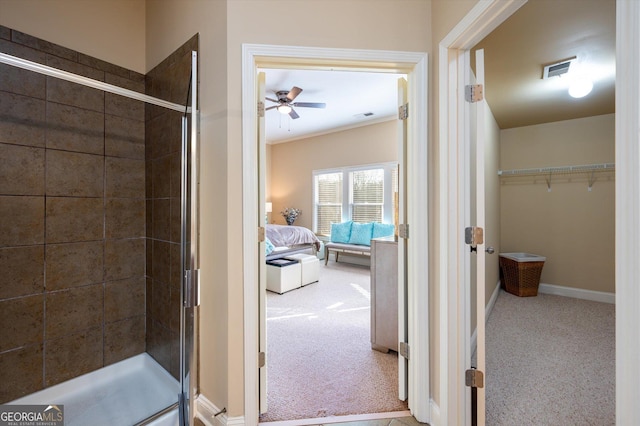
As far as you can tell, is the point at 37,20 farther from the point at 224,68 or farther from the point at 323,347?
the point at 323,347

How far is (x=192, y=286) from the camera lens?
1.29 metres

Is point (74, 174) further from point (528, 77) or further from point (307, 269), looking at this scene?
point (528, 77)

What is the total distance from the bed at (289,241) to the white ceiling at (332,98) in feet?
7.35

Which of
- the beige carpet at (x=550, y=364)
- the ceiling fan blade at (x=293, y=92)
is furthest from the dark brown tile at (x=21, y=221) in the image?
the beige carpet at (x=550, y=364)

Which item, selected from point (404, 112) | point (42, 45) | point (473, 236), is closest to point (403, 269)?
point (473, 236)

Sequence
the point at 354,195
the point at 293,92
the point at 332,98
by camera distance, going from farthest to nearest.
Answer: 1. the point at 354,195
2. the point at 332,98
3. the point at 293,92

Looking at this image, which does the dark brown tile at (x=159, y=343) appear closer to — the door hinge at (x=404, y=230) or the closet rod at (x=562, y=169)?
the door hinge at (x=404, y=230)

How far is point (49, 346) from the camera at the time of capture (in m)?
1.77

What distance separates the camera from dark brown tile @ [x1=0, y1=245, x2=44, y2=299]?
1626mm

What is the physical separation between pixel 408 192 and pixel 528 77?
79.3 inches

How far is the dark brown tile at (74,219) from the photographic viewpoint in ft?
5.88

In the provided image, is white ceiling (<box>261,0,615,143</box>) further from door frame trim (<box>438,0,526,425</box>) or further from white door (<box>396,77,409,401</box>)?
white door (<box>396,77,409,401</box>)

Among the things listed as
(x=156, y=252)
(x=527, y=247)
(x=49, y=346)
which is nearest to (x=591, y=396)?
(x=527, y=247)

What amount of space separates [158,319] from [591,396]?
303 centimetres
